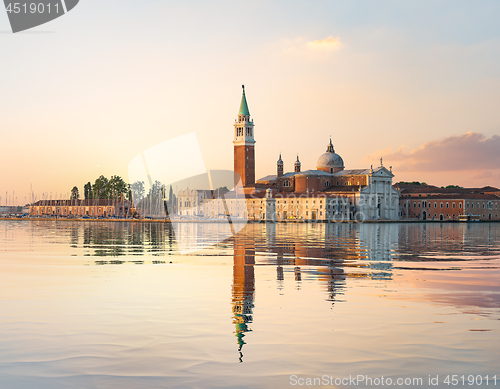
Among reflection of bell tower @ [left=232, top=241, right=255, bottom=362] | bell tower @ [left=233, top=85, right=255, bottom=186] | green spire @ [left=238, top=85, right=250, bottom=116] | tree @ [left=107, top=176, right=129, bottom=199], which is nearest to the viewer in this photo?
reflection of bell tower @ [left=232, top=241, right=255, bottom=362]

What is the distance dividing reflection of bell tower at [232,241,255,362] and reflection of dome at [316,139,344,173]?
122232 mm

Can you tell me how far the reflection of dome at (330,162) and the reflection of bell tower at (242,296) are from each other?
401 ft

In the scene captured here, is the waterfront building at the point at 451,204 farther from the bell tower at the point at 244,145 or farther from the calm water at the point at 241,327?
the calm water at the point at 241,327

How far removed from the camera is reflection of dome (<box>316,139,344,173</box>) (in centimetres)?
14375

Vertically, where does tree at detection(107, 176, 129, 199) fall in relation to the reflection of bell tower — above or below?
above

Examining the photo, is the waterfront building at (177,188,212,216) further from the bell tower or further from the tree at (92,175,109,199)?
the bell tower

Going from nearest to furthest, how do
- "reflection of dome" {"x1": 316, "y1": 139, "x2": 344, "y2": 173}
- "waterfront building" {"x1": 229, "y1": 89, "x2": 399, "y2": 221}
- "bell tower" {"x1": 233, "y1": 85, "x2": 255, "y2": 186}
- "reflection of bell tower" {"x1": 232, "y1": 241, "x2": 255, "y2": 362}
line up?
"reflection of bell tower" {"x1": 232, "y1": 241, "x2": 255, "y2": 362}, "waterfront building" {"x1": 229, "y1": 89, "x2": 399, "y2": 221}, "bell tower" {"x1": 233, "y1": 85, "x2": 255, "y2": 186}, "reflection of dome" {"x1": 316, "y1": 139, "x2": 344, "y2": 173}

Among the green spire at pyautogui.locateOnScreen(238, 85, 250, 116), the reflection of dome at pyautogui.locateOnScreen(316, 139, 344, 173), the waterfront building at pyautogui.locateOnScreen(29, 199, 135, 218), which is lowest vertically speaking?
the waterfront building at pyautogui.locateOnScreen(29, 199, 135, 218)

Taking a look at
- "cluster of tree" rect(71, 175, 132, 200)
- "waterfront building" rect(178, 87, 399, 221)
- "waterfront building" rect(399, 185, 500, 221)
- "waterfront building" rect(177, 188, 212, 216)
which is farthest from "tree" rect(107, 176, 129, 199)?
"waterfront building" rect(399, 185, 500, 221)

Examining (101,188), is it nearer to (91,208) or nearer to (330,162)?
(91,208)

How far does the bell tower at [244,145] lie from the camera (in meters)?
138

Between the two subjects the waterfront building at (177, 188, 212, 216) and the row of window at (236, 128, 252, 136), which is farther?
the waterfront building at (177, 188, 212, 216)

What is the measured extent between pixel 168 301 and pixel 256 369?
5.89 meters

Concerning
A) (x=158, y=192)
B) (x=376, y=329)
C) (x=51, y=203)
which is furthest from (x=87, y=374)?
(x=51, y=203)
